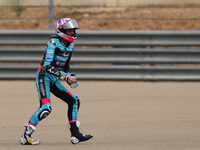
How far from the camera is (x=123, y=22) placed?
51.5 feet

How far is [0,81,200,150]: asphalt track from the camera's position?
5.09 metres

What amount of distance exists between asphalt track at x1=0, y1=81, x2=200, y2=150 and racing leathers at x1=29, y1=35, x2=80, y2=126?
0.40 meters

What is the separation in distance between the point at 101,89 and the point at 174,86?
1796 mm

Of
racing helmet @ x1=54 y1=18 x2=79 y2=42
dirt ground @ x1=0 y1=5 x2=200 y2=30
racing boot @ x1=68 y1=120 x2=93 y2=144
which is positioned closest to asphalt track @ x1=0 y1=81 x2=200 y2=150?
racing boot @ x1=68 y1=120 x2=93 y2=144

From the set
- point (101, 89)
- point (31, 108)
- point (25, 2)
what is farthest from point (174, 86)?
point (25, 2)

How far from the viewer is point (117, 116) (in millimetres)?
6664

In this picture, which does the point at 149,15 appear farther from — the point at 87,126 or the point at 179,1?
the point at 87,126

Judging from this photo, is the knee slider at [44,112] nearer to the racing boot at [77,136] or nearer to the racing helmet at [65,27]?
the racing boot at [77,136]

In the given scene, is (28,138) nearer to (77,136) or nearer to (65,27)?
(77,136)

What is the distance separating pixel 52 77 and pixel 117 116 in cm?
177

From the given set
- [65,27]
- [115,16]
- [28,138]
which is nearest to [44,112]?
[28,138]

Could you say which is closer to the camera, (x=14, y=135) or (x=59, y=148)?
(x=59, y=148)

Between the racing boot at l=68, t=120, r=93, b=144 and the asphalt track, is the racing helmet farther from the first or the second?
the asphalt track

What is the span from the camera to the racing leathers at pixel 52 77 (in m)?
5.05
